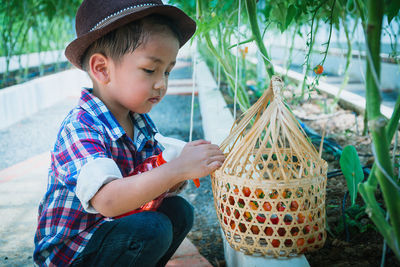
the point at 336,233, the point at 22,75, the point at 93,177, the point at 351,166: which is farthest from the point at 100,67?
the point at 22,75

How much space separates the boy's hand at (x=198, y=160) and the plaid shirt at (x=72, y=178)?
0.20 m

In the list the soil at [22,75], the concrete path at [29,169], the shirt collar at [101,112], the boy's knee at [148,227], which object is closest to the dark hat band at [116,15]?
the shirt collar at [101,112]

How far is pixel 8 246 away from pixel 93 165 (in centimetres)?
84

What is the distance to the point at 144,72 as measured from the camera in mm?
1107

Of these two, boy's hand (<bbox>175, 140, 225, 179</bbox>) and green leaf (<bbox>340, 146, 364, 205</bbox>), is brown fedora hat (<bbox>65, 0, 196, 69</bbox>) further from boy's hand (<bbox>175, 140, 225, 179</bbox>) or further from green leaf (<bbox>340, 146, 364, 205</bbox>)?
green leaf (<bbox>340, 146, 364, 205</bbox>)

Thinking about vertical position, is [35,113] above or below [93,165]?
below

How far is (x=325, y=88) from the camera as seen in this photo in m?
3.95

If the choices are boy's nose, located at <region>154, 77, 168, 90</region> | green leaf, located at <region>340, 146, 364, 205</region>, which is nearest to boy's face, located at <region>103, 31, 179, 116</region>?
boy's nose, located at <region>154, 77, 168, 90</region>

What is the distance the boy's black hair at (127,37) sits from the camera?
110 centimetres

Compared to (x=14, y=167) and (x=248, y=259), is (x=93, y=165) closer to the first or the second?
(x=248, y=259)

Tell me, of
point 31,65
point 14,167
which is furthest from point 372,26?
point 31,65

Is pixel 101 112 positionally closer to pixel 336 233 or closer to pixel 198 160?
pixel 198 160

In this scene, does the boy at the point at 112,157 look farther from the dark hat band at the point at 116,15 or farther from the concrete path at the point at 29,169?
the concrete path at the point at 29,169

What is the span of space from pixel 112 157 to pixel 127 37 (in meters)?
0.34
